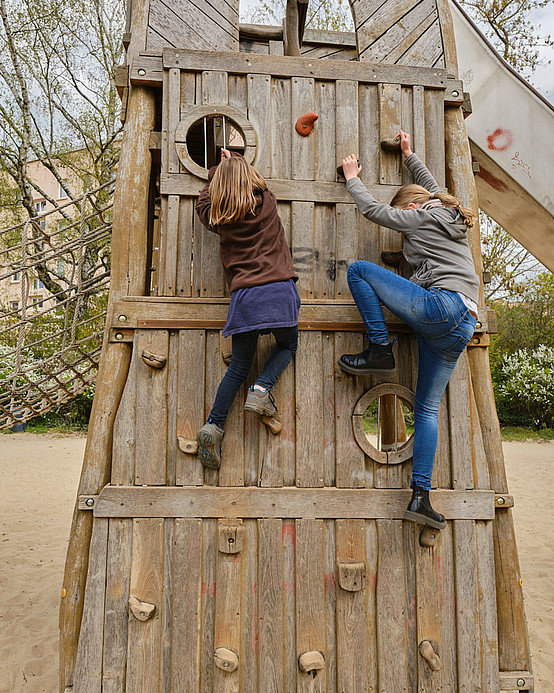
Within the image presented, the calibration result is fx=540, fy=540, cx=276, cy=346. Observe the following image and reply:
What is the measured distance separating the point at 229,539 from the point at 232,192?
1951 mm

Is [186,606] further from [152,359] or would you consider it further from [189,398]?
[152,359]

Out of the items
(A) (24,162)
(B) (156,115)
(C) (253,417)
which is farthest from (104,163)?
(C) (253,417)

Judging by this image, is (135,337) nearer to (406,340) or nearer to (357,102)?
(406,340)

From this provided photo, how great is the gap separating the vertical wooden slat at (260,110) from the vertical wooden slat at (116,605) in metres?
2.35

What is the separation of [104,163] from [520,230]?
49.0ft

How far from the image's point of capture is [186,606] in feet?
9.99

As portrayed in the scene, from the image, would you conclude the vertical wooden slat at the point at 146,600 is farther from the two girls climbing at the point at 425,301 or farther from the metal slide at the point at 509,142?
the metal slide at the point at 509,142

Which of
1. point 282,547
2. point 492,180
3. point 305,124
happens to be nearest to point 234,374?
point 282,547

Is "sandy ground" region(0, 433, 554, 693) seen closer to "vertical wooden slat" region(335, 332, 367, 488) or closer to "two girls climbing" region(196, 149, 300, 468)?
"vertical wooden slat" region(335, 332, 367, 488)

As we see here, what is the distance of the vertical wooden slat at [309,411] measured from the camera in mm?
3205

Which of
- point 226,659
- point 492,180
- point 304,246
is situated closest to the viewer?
point 226,659

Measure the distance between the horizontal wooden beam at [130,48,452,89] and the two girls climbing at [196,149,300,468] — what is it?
2.65 feet

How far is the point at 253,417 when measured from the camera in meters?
3.25

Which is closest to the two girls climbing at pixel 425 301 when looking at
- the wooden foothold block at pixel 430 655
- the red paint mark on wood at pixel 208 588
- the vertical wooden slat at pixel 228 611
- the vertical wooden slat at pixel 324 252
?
the vertical wooden slat at pixel 324 252
